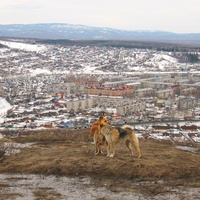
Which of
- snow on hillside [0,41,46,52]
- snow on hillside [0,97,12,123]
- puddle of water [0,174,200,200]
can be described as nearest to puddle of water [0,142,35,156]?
puddle of water [0,174,200,200]

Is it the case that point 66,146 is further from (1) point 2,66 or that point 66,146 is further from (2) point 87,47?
(2) point 87,47

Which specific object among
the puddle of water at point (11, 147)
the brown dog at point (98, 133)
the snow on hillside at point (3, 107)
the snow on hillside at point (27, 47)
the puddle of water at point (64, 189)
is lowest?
the snow on hillside at point (3, 107)

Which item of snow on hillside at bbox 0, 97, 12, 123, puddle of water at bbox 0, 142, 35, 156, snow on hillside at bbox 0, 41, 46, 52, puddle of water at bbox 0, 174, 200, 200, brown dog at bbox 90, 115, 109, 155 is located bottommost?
snow on hillside at bbox 0, 97, 12, 123

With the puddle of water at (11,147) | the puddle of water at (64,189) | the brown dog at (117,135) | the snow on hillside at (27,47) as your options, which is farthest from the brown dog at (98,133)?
the snow on hillside at (27,47)

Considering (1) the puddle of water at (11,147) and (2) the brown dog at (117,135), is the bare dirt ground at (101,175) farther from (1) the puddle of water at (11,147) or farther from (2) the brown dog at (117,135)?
(1) the puddle of water at (11,147)

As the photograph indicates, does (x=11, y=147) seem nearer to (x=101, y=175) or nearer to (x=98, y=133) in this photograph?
(x=98, y=133)

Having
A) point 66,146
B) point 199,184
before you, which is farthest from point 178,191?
point 66,146

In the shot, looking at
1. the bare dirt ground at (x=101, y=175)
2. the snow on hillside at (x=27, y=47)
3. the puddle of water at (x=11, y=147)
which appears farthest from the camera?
the snow on hillside at (x=27, y=47)

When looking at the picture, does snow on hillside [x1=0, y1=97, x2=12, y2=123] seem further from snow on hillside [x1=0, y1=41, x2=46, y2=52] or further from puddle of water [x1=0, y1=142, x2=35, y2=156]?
snow on hillside [x1=0, y1=41, x2=46, y2=52]
